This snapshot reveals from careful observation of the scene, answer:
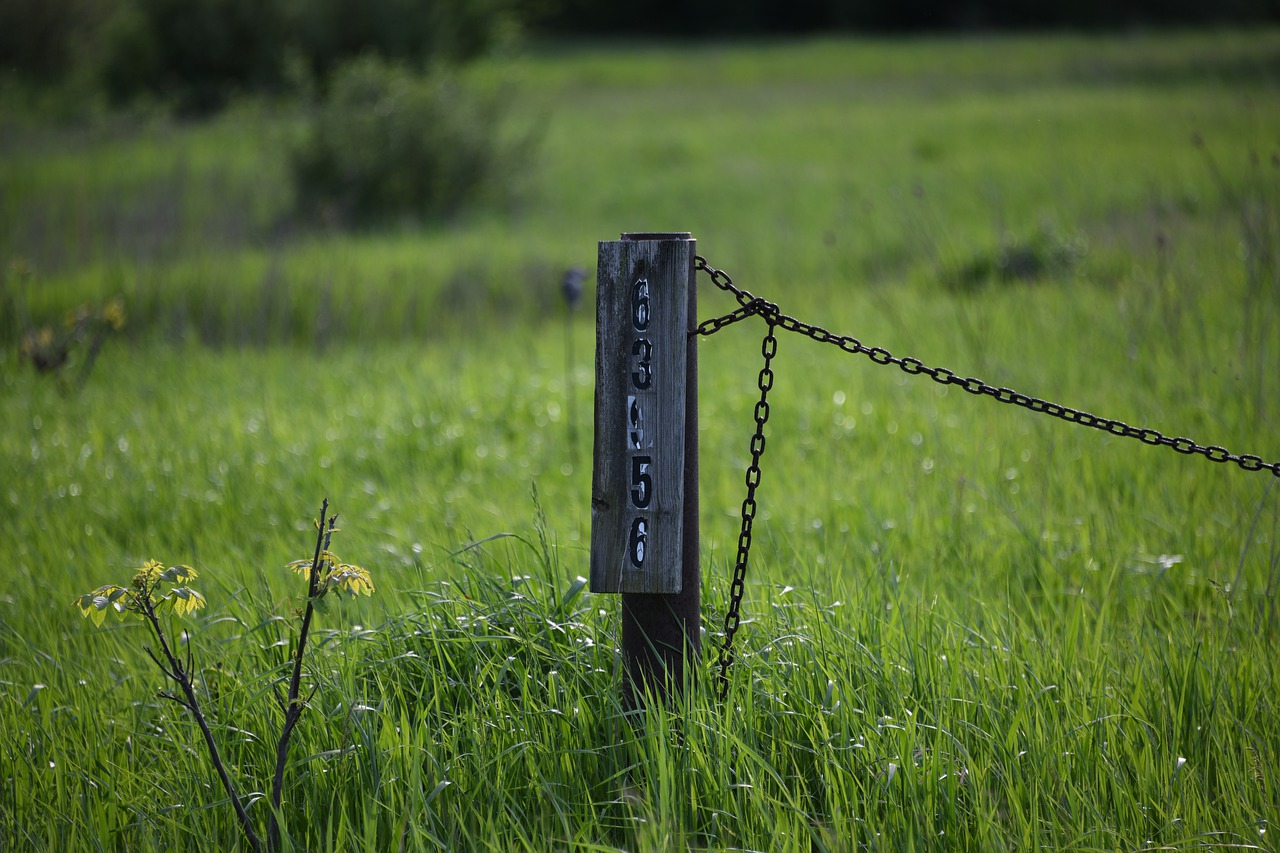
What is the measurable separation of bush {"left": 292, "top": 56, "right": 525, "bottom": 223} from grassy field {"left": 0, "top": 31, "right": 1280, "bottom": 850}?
77cm

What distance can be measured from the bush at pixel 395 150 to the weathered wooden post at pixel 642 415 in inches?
385

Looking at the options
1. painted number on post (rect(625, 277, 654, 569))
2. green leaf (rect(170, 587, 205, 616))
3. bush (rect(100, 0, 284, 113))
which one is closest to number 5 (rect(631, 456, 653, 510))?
painted number on post (rect(625, 277, 654, 569))

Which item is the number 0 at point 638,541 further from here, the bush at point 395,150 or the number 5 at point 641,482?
the bush at point 395,150

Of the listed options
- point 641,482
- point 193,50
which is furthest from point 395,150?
point 193,50

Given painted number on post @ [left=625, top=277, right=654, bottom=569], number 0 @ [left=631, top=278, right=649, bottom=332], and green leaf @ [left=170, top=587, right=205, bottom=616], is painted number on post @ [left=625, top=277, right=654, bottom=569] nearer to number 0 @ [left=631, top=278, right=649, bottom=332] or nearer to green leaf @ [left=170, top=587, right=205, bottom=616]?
number 0 @ [left=631, top=278, right=649, bottom=332]

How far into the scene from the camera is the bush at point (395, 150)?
11625 mm

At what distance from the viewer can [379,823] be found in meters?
2.10

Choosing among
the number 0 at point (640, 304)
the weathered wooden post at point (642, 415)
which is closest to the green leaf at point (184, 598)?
the weathered wooden post at point (642, 415)

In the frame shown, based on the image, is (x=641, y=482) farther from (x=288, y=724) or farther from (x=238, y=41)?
(x=238, y=41)

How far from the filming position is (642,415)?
2.15 meters

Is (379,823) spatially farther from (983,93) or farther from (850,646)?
(983,93)

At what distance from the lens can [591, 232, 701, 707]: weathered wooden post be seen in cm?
214

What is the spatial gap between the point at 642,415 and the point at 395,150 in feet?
34.8

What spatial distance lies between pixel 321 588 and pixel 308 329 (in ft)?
20.7
